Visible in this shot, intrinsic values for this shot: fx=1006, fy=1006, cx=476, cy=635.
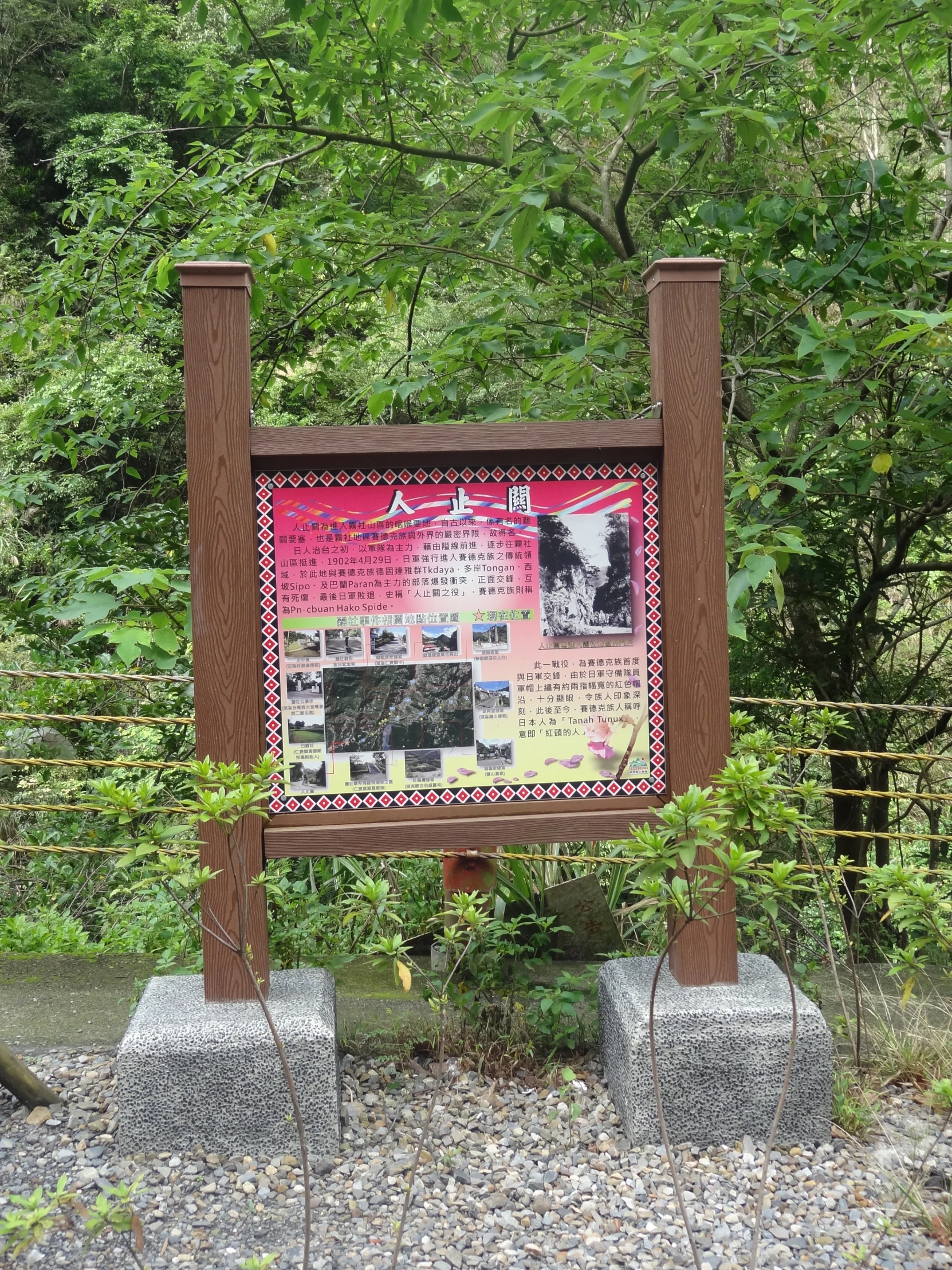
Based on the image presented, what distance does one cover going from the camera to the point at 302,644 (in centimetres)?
260

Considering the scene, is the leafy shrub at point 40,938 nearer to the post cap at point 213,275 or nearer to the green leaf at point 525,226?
the post cap at point 213,275


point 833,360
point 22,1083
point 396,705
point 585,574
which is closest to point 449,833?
point 396,705

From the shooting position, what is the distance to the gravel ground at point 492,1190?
6.75 ft

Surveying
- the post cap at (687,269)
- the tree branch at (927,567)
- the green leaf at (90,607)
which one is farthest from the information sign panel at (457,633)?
the tree branch at (927,567)

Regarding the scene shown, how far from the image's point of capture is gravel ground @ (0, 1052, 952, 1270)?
2059mm

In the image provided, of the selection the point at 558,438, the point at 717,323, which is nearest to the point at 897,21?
the point at 717,323

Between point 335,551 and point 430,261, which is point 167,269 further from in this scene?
point 335,551

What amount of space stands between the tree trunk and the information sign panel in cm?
88

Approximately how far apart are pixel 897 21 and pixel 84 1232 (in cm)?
393

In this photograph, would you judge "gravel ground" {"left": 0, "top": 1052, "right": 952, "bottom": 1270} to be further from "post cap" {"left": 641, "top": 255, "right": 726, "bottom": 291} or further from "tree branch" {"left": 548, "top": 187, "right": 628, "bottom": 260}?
"tree branch" {"left": 548, "top": 187, "right": 628, "bottom": 260}

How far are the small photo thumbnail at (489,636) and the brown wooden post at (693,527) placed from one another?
1.43 feet

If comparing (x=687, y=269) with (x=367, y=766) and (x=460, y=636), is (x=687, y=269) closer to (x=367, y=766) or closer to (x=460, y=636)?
(x=460, y=636)

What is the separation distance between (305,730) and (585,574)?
33.1 inches

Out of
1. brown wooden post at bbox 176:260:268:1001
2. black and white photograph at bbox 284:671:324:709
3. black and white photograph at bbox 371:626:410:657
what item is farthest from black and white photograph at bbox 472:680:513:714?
brown wooden post at bbox 176:260:268:1001
